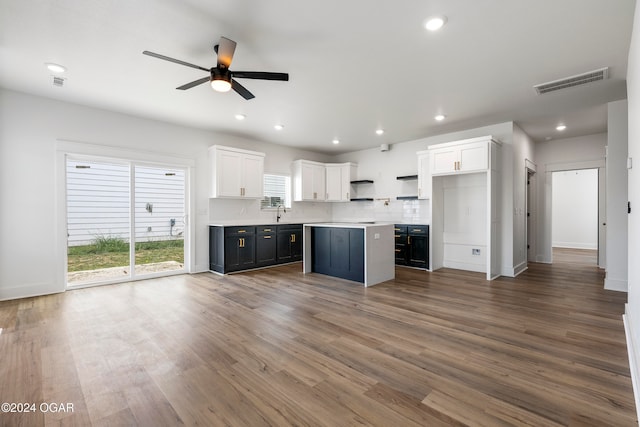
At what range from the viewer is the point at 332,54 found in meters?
3.09

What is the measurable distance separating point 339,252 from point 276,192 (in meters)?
2.90

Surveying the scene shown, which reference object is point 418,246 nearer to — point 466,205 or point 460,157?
point 466,205

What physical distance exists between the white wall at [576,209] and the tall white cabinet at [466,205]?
4620mm

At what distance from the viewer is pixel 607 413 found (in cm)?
173

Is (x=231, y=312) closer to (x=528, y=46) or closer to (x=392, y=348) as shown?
(x=392, y=348)

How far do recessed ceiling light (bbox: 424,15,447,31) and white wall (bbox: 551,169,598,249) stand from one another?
28.3 feet

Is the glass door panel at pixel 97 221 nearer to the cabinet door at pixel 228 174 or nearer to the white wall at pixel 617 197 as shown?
the cabinet door at pixel 228 174

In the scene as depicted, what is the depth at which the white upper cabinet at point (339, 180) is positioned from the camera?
7844 millimetres

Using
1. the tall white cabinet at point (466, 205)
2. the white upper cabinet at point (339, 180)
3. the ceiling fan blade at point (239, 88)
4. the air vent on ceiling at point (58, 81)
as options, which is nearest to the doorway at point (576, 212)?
the tall white cabinet at point (466, 205)

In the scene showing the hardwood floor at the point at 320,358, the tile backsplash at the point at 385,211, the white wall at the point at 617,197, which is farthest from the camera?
the tile backsplash at the point at 385,211

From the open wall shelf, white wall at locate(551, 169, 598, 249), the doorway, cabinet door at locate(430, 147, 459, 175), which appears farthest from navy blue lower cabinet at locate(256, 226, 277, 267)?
white wall at locate(551, 169, 598, 249)

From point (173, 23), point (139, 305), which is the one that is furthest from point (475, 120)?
point (139, 305)

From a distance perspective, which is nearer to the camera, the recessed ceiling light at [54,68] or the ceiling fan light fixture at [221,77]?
the ceiling fan light fixture at [221,77]

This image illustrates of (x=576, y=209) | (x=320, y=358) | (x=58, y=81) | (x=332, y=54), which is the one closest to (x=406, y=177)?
(x=332, y=54)
